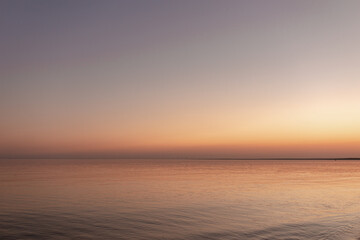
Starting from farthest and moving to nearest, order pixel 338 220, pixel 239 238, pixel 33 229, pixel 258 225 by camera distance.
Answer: pixel 338 220, pixel 258 225, pixel 33 229, pixel 239 238

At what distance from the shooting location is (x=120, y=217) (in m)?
22.2

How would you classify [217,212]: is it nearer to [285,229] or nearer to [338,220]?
[285,229]

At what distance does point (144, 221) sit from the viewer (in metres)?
20.9

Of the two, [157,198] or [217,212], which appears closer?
[217,212]

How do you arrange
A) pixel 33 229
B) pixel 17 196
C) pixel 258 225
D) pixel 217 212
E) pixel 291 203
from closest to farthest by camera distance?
pixel 33 229, pixel 258 225, pixel 217 212, pixel 291 203, pixel 17 196

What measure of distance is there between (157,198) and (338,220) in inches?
644

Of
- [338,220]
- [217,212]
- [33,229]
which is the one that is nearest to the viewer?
[33,229]

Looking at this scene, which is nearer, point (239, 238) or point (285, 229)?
point (239, 238)

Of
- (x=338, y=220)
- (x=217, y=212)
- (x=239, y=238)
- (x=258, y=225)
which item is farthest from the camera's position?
(x=217, y=212)

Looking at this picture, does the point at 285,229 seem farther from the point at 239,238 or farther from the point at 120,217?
the point at 120,217

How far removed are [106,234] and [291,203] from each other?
18.1 metres

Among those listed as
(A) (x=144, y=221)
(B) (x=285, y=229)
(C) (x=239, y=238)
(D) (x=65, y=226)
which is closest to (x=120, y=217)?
(A) (x=144, y=221)

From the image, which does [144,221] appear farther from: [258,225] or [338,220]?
[338,220]

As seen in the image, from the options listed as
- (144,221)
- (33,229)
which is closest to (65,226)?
(33,229)
